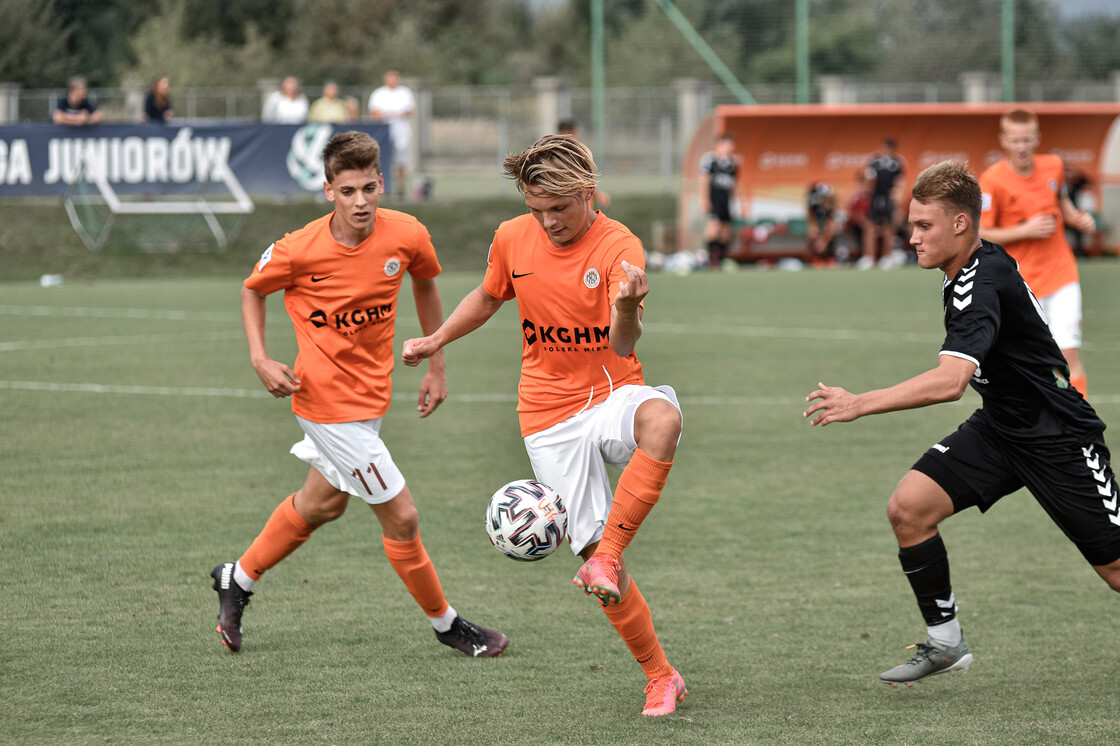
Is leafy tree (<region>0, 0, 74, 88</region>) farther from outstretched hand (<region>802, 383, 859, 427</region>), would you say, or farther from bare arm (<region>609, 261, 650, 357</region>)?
outstretched hand (<region>802, 383, 859, 427</region>)

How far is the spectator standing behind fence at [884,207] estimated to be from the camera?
899 inches

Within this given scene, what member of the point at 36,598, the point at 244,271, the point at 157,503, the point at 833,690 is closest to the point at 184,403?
the point at 157,503

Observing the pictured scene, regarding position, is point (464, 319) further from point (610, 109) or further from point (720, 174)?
point (610, 109)

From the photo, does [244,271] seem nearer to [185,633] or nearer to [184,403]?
[184,403]

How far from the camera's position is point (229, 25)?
56.8 m

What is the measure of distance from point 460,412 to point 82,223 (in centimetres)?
1370

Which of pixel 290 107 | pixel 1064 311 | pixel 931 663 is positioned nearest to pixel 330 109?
pixel 290 107

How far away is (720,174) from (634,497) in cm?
1910

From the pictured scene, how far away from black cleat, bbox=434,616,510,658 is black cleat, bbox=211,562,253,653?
0.80 metres

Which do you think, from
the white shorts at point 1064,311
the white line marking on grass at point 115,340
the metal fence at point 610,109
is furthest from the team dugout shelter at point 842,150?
the white shorts at point 1064,311

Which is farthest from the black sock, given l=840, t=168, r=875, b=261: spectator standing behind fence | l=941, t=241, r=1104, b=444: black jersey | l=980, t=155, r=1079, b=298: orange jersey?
l=840, t=168, r=875, b=261: spectator standing behind fence

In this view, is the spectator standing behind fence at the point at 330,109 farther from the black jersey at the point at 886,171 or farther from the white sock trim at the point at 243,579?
the white sock trim at the point at 243,579

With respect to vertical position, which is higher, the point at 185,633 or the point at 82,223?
the point at 82,223

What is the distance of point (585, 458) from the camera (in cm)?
455
